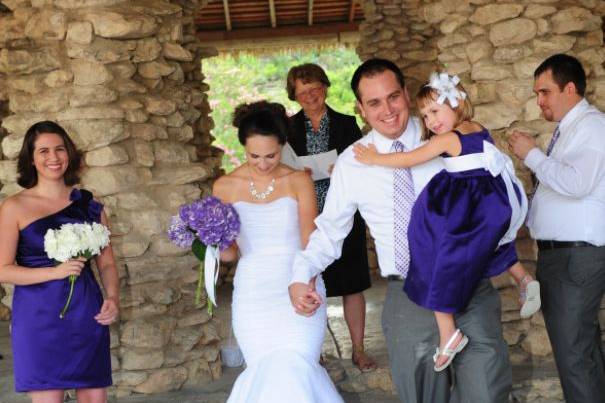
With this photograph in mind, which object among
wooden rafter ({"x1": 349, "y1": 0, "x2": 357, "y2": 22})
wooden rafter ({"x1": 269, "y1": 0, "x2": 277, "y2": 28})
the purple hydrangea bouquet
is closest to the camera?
the purple hydrangea bouquet

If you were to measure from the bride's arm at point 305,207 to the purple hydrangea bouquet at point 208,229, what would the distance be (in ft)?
1.09

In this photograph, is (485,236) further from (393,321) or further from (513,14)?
(513,14)

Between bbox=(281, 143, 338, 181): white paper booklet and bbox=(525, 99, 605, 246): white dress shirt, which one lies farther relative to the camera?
bbox=(281, 143, 338, 181): white paper booklet

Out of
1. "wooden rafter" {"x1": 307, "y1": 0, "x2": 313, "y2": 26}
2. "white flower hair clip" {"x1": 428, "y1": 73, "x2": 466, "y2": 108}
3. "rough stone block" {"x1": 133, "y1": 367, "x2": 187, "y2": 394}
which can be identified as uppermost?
"wooden rafter" {"x1": 307, "y1": 0, "x2": 313, "y2": 26}

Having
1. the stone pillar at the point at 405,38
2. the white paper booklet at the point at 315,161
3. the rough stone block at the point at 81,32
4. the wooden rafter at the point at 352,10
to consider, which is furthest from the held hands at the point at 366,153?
the wooden rafter at the point at 352,10

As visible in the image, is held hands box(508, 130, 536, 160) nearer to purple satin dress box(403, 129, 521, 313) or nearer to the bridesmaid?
purple satin dress box(403, 129, 521, 313)

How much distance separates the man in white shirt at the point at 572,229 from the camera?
13.8 feet

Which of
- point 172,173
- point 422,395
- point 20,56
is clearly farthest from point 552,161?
point 20,56

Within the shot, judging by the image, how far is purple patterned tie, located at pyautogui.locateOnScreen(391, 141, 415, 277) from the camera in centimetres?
347

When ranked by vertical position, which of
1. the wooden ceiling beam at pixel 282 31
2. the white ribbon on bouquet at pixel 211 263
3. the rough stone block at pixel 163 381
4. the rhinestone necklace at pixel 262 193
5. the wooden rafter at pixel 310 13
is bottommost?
the rough stone block at pixel 163 381

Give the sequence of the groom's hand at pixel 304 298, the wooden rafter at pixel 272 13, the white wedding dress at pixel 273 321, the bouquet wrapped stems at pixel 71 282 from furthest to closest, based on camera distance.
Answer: the wooden rafter at pixel 272 13, the bouquet wrapped stems at pixel 71 282, the white wedding dress at pixel 273 321, the groom's hand at pixel 304 298

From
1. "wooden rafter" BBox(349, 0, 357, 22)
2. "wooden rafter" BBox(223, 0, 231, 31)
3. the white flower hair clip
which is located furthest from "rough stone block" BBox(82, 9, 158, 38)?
"wooden rafter" BBox(349, 0, 357, 22)

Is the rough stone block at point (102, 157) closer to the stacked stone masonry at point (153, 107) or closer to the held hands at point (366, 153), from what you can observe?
the stacked stone masonry at point (153, 107)

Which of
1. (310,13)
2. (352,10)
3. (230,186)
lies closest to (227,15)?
(310,13)
